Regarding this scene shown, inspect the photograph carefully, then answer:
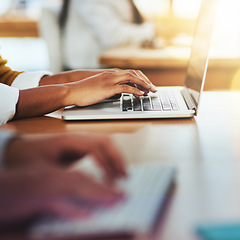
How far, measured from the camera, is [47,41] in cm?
278

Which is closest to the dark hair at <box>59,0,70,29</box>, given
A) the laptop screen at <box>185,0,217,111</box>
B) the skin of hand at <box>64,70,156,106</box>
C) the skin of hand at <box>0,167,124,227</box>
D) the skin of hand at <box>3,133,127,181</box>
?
the laptop screen at <box>185,0,217,111</box>

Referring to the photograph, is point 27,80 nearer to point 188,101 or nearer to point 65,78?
point 65,78

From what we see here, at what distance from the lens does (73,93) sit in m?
0.88

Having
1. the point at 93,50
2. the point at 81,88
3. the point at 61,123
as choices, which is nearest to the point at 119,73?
the point at 81,88

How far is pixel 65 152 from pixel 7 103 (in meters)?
0.42

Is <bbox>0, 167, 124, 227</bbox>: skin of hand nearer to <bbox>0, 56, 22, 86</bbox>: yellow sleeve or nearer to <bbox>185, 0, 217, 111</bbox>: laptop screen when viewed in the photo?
<bbox>185, 0, 217, 111</bbox>: laptop screen

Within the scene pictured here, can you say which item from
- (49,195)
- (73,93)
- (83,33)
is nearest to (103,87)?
(73,93)

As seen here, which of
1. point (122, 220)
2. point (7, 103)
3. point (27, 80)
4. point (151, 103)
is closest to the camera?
point (122, 220)

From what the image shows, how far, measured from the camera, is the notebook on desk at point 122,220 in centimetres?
32

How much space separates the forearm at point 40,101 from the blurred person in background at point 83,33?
6.13ft

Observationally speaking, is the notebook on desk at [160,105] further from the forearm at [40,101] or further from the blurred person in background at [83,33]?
the blurred person in background at [83,33]

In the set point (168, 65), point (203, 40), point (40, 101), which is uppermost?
point (203, 40)

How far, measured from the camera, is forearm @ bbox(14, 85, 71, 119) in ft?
2.82

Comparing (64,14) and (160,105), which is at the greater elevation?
(64,14)
